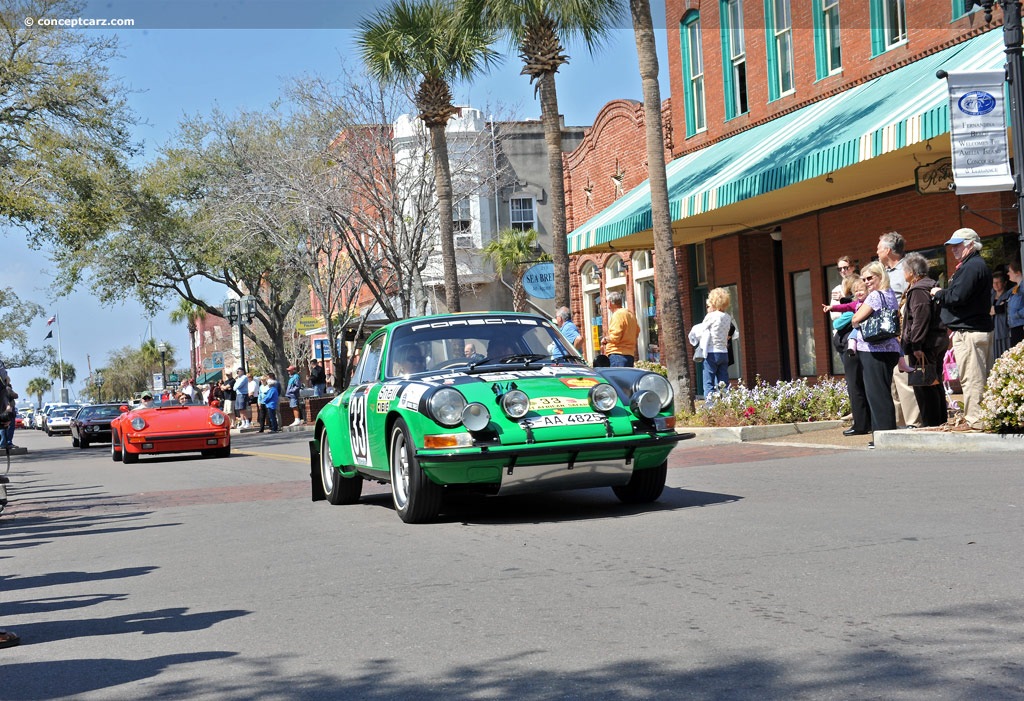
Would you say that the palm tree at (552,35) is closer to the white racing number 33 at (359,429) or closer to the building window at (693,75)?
the building window at (693,75)

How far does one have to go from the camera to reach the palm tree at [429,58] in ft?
82.8

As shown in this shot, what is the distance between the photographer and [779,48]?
22.4 meters

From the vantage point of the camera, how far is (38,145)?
2828cm

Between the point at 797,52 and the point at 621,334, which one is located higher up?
the point at 797,52

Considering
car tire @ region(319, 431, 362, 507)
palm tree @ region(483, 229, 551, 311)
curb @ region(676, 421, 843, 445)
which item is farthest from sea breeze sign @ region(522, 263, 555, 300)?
palm tree @ region(483, 229, 551, 311)

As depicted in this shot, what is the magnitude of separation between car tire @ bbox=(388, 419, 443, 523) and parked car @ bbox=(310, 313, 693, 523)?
0.4 inches

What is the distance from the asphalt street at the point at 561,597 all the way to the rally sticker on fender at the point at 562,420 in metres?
0.70

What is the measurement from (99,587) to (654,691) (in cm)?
420

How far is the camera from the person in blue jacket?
→ 33875 millimetres

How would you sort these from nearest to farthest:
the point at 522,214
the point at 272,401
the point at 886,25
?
1. the point at 886,25
2. the point at 272,401
3. the point at 522,214

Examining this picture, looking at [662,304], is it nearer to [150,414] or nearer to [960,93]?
[960,93]

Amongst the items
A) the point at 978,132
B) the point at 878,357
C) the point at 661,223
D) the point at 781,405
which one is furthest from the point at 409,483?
the point at 661,223

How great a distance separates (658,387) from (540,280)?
11.7m

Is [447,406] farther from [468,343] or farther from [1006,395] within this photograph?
[1006,395]
